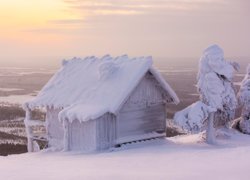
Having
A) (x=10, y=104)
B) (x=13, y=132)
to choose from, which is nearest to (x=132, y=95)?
(x=13, y=132)

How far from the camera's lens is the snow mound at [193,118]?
26.1m

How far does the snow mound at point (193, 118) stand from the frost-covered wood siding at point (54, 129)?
21.7ft

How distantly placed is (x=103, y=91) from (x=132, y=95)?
62.4 inches

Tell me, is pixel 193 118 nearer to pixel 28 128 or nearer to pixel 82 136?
pixel 82 136

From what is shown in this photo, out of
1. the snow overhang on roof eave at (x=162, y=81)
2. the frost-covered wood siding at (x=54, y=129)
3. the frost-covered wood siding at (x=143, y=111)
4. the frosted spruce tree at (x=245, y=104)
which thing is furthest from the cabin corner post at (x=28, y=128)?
the frosted spruce tree at (x=245, y=104)

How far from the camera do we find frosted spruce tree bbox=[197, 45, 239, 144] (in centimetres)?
2806

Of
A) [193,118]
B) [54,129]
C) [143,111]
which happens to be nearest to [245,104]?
[193,118]

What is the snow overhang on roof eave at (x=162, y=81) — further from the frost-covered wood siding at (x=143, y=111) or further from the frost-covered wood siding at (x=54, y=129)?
the frost-covered wood siding at (x=54, y=129)

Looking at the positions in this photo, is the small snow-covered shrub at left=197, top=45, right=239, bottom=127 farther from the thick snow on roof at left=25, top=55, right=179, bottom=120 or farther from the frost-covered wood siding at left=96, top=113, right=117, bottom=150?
the frost-covered wood siding at left=96, top=113, right=117, bottom=150

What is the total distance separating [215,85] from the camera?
28047mm

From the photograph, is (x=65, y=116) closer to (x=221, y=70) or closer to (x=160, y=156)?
(x=160, y=156)

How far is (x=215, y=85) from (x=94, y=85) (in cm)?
714

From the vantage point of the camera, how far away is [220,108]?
28.3 m

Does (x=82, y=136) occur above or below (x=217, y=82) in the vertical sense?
below
